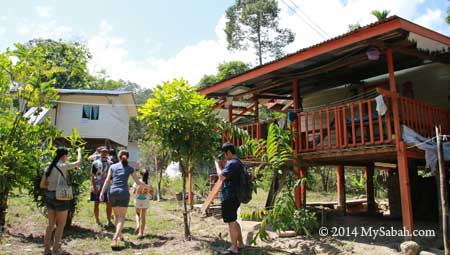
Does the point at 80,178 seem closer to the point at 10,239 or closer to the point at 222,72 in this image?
the point at 10,239

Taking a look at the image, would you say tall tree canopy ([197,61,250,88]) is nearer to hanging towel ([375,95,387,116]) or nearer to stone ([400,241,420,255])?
hanging towel ([375,95,387,116])

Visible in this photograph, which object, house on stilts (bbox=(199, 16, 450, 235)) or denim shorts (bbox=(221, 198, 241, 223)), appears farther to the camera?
house on stilts (bbox=(199, 16, 450, 235))

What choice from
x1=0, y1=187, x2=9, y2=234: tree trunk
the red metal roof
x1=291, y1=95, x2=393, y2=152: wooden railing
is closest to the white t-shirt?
x1=0, y1=187, x2=9, y2=234: tree trunk

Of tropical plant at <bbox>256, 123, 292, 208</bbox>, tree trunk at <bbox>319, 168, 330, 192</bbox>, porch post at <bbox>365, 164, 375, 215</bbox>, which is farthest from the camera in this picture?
tree trunk at <bbox>319, 168, 330, 192</bbox>

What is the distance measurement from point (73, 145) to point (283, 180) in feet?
14.2

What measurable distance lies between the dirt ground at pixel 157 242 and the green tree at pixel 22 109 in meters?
0.96

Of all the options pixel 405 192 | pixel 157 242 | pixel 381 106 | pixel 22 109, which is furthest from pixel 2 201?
pixel 405 192

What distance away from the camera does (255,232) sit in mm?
7348

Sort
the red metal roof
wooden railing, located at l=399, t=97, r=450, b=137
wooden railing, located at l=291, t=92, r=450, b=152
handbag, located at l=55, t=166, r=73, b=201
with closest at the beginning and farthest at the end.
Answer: handbag, located at l=55, t=166, r=73, b=201 → the red metal roof → wooden railing, located at l=291, t=92, r=450, b=152 → wooden railing, located at l=399, t=97, r=450, b=137

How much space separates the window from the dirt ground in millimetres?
14752

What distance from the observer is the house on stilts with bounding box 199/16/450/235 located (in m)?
6.73

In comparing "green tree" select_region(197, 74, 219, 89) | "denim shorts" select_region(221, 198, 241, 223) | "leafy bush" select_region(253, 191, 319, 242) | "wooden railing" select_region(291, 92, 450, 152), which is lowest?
"leafy bush" select_region(253, 191, 319, 242)

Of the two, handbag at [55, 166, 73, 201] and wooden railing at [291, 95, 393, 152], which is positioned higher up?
wooden railing at [291, 95, 393, 152]

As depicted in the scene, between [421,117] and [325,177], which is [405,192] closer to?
[421,117]
